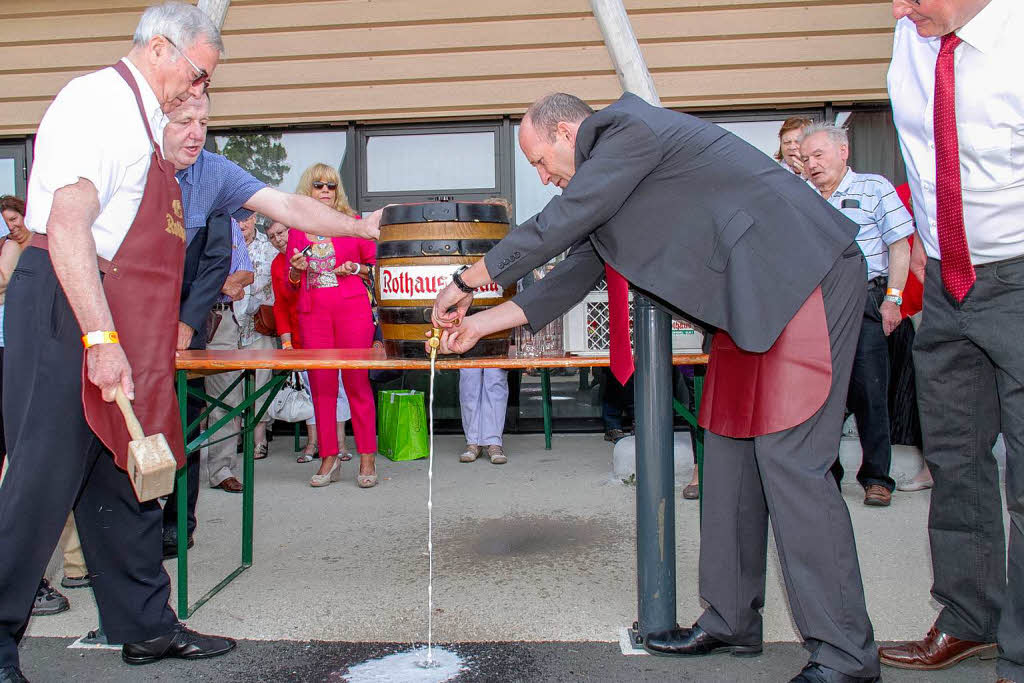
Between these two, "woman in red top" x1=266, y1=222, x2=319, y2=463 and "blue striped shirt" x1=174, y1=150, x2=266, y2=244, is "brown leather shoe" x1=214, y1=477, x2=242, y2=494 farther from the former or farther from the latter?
"blue striped shirt" x1=174, y1=150, x2=266, y2=244

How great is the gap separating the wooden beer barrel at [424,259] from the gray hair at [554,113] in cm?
73

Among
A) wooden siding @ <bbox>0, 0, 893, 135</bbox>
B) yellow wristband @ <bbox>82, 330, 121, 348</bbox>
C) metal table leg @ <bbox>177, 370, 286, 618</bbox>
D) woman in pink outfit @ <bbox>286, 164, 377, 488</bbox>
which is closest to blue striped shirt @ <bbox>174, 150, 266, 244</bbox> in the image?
metal table leg @ <bbox>177, 370, 286, 618</bbox>

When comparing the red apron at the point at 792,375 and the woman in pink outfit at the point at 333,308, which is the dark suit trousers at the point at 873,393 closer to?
the red apron at the point at 792,375

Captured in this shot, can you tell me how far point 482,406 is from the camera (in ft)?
20.5

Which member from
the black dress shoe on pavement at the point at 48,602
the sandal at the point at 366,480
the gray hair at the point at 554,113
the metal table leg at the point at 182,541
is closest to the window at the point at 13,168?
the sandal at the point at 366,480

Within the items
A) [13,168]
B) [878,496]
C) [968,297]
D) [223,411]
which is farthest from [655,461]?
[13,168]

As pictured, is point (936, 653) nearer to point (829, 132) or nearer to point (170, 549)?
point (829, 132)

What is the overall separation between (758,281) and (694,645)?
115cm

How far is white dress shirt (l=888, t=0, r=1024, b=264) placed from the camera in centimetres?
221

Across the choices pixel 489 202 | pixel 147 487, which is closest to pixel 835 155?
pixel 489 202

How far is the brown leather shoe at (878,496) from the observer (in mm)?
4605

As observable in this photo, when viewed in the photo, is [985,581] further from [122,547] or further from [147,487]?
[122,547]

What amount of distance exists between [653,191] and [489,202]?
3.74 ft

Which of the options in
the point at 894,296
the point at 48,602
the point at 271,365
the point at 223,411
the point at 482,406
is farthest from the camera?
the point at 482,406
